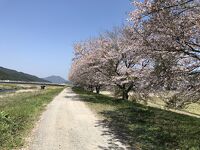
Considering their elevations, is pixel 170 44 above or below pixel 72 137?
above

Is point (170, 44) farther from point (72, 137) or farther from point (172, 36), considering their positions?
point (72, 137)

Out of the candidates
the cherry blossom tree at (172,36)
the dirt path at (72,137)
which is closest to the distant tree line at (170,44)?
the cherry blossom tree at (172,36)

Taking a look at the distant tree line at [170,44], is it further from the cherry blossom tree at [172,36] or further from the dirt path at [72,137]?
the dirt path at [72,137]

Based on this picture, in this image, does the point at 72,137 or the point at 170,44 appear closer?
the point at 72,137

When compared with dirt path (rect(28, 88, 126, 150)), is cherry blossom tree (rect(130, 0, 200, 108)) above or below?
above

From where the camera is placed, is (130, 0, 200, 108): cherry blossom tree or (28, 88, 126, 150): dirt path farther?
(130, 0, 200, 108): cherry blossom tree

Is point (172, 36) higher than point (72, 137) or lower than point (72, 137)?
higher

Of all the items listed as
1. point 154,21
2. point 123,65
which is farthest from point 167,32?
point 123,65

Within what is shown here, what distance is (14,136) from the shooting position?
13.1m

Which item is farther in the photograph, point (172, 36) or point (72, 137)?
point (172, 36)

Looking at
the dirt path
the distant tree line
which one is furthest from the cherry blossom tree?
the dirt path

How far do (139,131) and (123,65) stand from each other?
23.1m

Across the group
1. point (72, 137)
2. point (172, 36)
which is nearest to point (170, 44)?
point (172, 36)

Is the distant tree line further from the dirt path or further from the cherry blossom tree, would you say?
the dirt path
